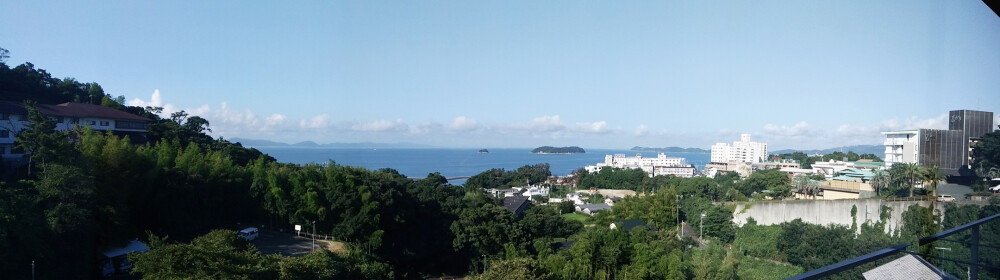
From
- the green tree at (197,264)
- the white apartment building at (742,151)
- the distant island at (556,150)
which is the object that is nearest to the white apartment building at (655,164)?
the white apartment building at (742,151)

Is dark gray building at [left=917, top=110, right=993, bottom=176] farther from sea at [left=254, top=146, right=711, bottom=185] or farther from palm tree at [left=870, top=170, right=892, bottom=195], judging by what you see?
sea at [left=254, top=146, right=711, bottom=185]

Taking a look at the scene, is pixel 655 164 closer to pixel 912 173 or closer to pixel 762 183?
pixel 762 183

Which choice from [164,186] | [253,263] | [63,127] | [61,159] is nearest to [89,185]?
[61,159]

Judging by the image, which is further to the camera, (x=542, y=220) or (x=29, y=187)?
(x=542, y=220)

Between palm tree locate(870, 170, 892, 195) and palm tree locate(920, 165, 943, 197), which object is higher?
palm tree locate(920, 165, 943, 197)

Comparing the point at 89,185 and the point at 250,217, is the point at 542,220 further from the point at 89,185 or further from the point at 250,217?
the point at 89,185

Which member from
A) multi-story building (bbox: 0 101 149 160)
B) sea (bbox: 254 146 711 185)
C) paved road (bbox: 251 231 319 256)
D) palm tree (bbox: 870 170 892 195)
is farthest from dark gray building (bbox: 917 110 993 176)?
sea (bbox: 254 146 711 185)
